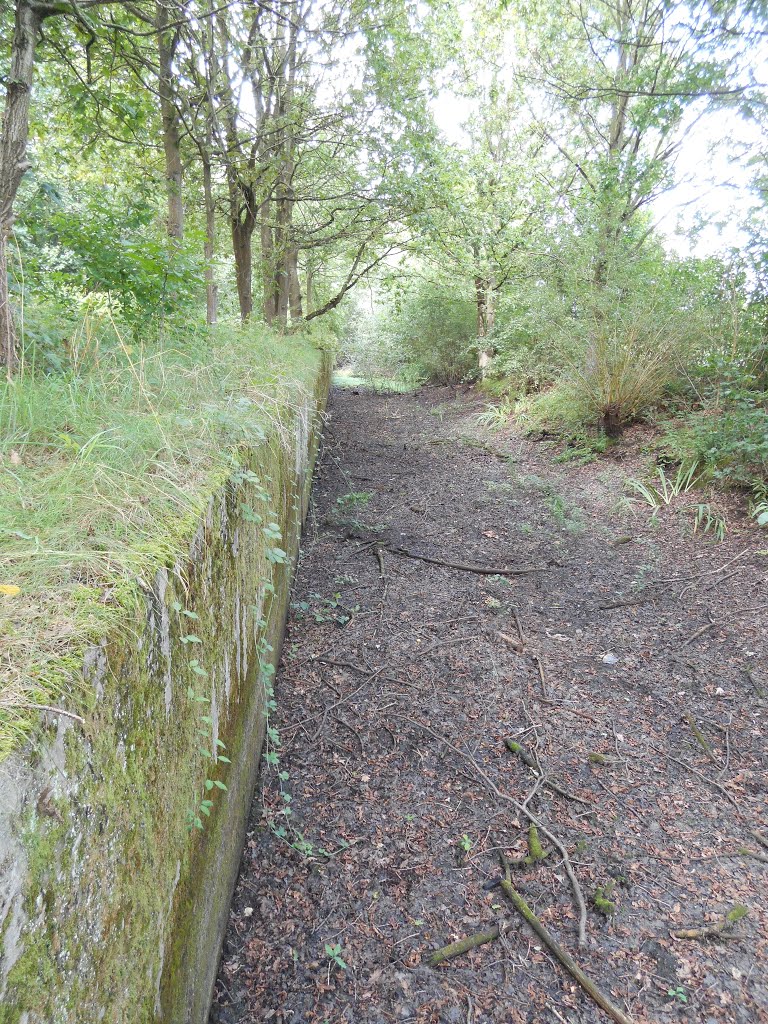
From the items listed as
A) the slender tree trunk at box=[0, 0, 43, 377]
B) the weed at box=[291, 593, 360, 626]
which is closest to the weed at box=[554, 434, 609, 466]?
the weed at box=[291, 593, 360, 626]

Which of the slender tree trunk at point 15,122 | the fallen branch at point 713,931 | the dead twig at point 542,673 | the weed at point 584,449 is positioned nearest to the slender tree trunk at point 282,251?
the weed at point 584,449

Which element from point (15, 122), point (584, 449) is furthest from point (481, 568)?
point (15, 122)

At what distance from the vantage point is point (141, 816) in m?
1.19

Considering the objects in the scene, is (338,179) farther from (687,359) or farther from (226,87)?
(687,359)

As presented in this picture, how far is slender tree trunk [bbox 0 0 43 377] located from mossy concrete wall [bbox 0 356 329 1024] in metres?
1.44

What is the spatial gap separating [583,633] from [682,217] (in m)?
7.61

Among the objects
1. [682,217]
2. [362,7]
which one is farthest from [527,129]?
[362,7]

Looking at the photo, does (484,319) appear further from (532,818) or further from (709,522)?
(532,818)

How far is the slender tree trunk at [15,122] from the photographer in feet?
7.70

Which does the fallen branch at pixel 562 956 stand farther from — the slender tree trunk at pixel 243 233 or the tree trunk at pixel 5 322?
the slender tree trunk at pixel 243 233

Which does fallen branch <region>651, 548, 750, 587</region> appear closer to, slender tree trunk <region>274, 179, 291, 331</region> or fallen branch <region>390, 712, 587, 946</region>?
fallen branch <region>390, 712, 587, 946</region>

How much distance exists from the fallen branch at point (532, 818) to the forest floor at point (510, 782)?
2cm

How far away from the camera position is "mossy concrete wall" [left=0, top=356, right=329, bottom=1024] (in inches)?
31.1

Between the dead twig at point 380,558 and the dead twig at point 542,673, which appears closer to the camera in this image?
the dead twig at point 542,673
